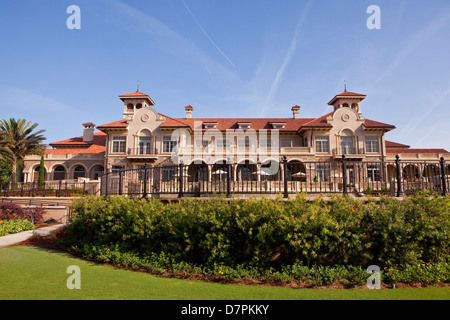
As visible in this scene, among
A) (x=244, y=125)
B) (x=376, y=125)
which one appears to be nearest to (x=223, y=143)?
(x=244, y=125)

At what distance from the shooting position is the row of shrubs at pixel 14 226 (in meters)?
10.9

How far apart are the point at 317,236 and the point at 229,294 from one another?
212 cm

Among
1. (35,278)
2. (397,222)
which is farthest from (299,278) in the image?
(35,278)

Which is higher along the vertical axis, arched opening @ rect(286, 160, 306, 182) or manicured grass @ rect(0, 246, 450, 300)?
arched opening @ rect(286, 160, 306, 182)

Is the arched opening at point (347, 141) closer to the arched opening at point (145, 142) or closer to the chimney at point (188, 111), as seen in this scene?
the chimney at point (188, 111)

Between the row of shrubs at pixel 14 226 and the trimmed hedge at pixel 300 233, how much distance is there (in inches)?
309

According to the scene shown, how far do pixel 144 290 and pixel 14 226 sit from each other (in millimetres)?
9871

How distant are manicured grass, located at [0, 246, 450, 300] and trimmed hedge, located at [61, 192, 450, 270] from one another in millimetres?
795

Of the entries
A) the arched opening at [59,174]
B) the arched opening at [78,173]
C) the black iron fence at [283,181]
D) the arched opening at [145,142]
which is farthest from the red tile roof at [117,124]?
the black iron fence at [283,181]

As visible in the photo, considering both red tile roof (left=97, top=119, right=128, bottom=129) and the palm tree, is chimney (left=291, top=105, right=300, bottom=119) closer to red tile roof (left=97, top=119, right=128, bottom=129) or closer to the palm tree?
red tile roof (left=97, top=119, right=128, bottom=129)

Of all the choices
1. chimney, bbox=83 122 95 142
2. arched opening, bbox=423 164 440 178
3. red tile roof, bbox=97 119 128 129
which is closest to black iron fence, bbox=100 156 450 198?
arched opening, bbox=423 164 440 178

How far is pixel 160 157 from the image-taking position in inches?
1463

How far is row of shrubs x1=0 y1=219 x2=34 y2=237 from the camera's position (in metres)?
10.9

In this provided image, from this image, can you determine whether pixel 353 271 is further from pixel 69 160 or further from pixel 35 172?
pixel 35 172
